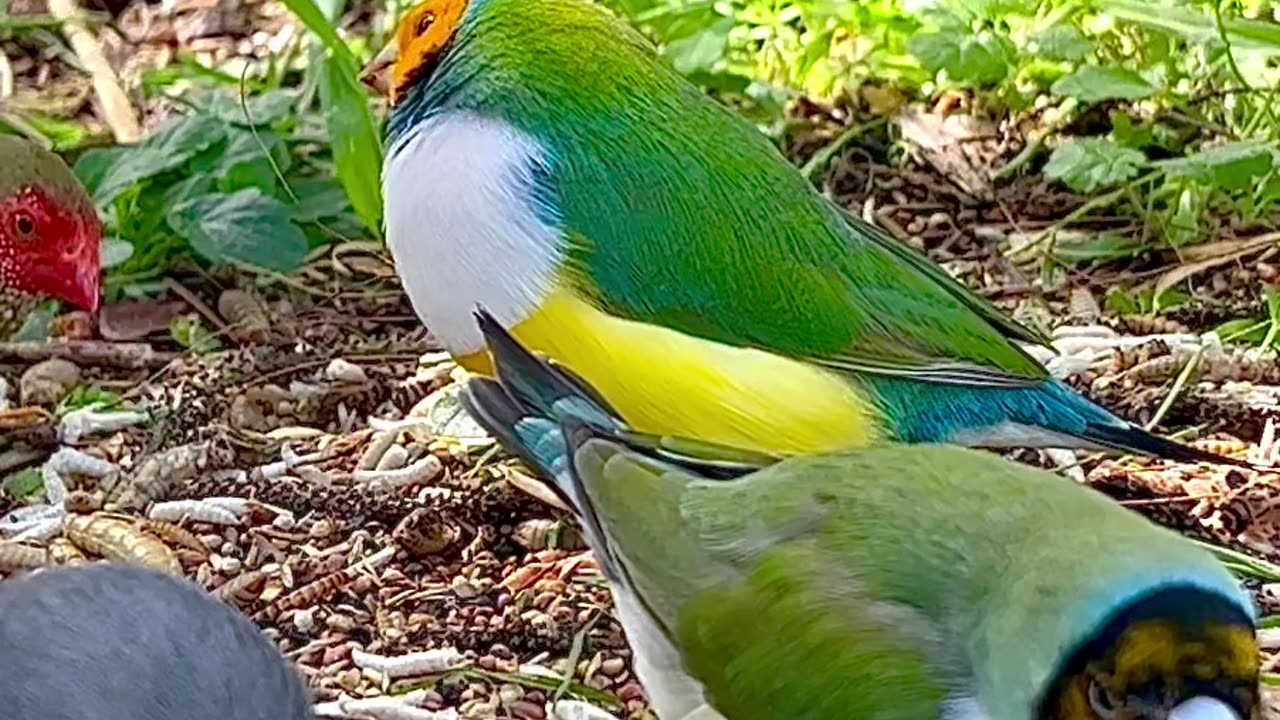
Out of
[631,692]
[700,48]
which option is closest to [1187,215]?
[700,48]

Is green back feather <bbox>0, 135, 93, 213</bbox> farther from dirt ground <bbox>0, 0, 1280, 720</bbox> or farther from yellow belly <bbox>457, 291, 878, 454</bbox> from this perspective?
yellow belly <bbox>457, 291, 878, 454</bbox>

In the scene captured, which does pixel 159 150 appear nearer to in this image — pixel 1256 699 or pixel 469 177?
pixel 469 177

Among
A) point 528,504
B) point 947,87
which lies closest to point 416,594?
point 528,504

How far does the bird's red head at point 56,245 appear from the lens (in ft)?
15.2

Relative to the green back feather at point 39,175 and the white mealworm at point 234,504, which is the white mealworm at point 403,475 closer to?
the white mealworm at point 234,504

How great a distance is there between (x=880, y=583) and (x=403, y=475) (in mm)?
1546

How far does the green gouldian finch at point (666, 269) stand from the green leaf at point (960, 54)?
179 cm

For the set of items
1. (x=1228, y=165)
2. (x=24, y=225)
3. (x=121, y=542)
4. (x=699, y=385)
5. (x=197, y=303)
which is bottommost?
(x=197, y=303)

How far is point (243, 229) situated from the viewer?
4.82 m

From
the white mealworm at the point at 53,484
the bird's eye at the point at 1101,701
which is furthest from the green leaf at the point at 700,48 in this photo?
the bird's eye at the point at 1101,701

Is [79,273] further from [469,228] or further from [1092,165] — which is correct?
[1092,165]

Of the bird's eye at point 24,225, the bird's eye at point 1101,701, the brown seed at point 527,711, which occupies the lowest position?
the brown seed at point 527,711

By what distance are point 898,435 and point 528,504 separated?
35.6 inches

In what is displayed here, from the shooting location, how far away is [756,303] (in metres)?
3.38
